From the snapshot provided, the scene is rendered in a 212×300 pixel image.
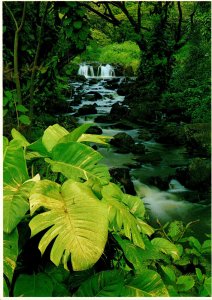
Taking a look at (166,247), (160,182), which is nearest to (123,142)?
(160,182)

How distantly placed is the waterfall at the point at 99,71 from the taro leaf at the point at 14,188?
13.2m

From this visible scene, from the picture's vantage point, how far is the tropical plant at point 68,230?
121cm

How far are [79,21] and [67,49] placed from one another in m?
1.20

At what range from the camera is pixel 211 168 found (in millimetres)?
5805

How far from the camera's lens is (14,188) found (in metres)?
1.42

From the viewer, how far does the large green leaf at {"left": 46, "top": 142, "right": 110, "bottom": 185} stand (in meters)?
1.53

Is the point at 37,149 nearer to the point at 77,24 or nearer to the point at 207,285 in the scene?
the point at 207,285

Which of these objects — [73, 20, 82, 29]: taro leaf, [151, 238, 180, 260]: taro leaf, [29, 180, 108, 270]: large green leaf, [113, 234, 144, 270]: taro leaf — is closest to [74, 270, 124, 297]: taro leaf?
[113, 234, 144, 270]: taro leaf

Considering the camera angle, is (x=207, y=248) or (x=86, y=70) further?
(x=86, y=70)

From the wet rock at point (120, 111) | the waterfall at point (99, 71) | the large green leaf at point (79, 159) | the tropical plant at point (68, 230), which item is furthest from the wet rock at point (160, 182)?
the waterfall at point (99, 71)

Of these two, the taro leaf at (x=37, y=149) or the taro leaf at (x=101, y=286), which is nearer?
the taro leaf at (x=101, y=286)

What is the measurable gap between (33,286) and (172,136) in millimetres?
6621

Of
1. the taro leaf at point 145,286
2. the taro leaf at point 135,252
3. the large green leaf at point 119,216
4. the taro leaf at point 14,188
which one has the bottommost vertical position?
the taro leaf at point 145,286

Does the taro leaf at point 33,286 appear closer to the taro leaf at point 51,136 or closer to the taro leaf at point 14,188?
the taro leaf at point 14,188
